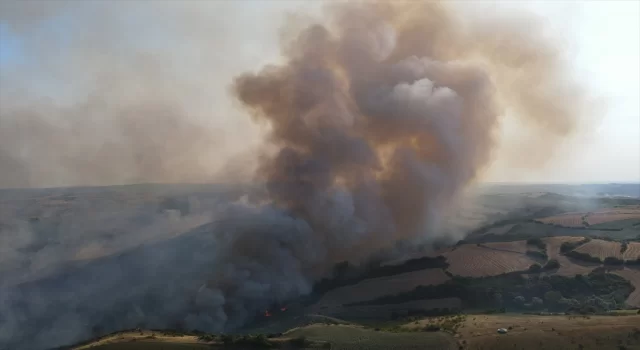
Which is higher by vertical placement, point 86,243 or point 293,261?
point 86,243

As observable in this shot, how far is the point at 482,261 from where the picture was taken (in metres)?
69.1

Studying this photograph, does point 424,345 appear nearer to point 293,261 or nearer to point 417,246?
point 293,261

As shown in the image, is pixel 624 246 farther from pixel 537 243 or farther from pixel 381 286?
pixel 381 286

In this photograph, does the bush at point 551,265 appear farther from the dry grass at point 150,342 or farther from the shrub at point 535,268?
the dry grass at point 150,342

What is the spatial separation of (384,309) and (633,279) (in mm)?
31213

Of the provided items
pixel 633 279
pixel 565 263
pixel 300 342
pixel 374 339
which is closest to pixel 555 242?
pixel 565 263

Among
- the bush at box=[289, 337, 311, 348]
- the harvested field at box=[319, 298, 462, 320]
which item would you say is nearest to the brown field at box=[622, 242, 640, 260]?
the harvested field at box=[319, 298, 462, 320]

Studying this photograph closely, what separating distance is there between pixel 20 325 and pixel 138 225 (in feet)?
116

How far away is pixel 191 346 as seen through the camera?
36188mm

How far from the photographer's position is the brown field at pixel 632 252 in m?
66.3

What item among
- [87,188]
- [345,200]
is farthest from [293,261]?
[87,188]

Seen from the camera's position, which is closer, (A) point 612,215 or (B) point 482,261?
(B) point 482,261

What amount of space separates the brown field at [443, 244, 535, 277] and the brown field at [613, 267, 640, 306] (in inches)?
426

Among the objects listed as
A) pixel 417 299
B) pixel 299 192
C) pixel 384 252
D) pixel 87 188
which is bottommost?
pixel 417 299
